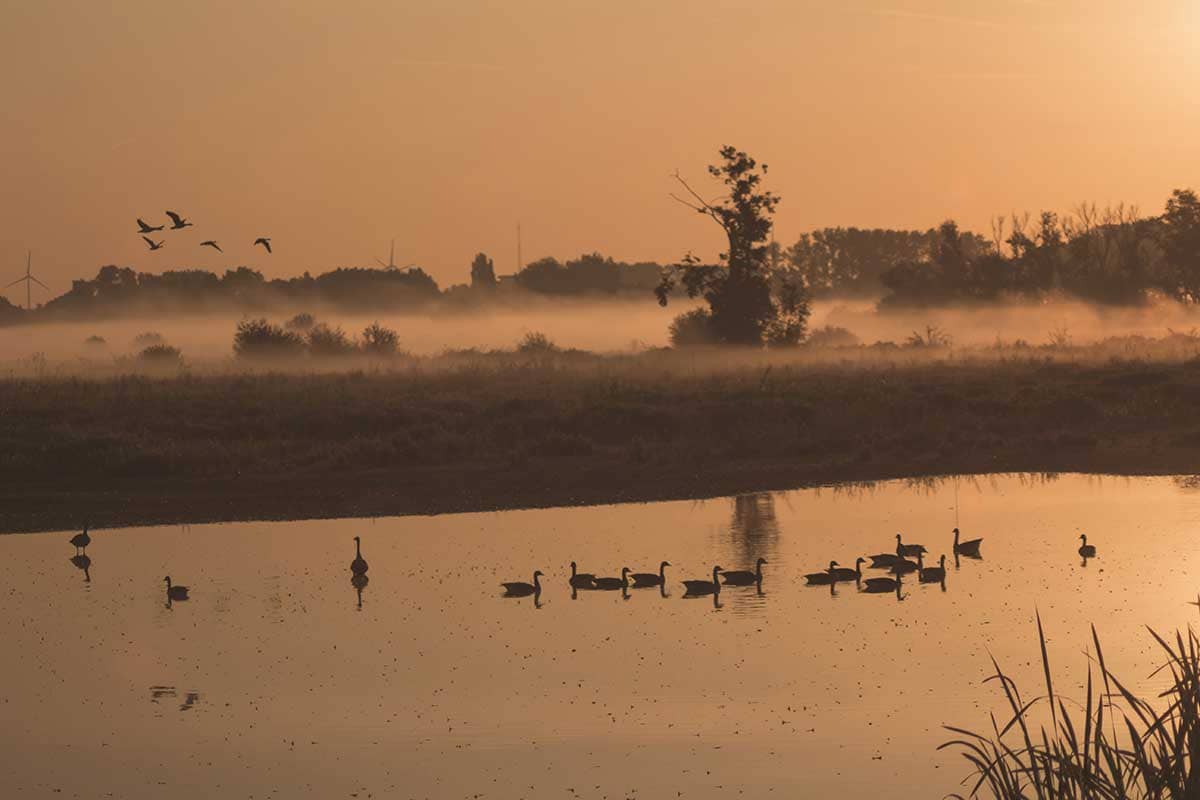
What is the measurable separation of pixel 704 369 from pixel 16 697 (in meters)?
41.4

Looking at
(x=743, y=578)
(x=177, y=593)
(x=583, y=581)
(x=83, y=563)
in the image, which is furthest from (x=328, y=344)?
(x=743, y=578)

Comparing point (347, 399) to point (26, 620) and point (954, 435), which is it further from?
point (26, 620)

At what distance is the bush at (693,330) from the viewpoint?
7456 centimetres

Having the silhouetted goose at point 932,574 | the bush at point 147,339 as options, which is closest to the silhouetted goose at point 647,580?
the silhouetted goose at point 932,574

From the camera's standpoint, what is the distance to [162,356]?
79.4m

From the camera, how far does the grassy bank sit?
1420 inches

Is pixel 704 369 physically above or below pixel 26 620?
above

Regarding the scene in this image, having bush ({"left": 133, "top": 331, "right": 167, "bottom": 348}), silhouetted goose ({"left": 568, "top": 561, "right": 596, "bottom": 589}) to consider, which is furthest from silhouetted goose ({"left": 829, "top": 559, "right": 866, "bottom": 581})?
bush ({"left": 133, "top": 331, "right": 167, "bottom": 348})

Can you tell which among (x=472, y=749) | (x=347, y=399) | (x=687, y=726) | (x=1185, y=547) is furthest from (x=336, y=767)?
(x=347, y=399)

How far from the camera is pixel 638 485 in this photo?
36531 millimetres

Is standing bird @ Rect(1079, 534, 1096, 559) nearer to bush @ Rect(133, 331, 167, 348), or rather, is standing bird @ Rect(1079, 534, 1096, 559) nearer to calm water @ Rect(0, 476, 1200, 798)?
calm water @ Rect(0, 476, 1200, 798)

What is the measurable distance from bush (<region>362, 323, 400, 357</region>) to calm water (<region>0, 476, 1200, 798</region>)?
50042 mm

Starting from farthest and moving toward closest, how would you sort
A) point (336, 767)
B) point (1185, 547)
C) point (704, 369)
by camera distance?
point (704, 369) < point (1185, 547) < point (336, 767)

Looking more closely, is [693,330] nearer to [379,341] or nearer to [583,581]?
[379,341]
